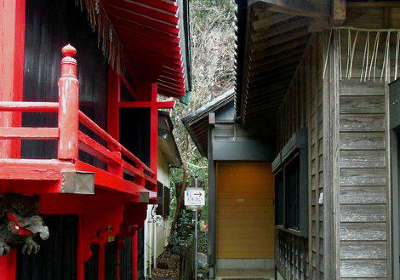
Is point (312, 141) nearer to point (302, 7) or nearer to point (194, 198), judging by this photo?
point (302, 7)

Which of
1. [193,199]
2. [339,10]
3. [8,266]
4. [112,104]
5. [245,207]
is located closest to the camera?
[8,266]

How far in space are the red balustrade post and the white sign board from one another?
43.6 ft

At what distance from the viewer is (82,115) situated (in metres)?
3.66

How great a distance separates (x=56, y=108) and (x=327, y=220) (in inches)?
139

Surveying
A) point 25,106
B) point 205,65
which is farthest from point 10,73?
point 205,65

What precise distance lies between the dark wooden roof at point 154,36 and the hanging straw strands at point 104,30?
103mm

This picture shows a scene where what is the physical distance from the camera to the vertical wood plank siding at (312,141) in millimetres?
6824

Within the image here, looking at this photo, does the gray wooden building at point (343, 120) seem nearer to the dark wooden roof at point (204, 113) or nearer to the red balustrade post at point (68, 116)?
the red balustrade post at point (68, 116)

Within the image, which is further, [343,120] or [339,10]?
[343,120]

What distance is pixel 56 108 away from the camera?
3.48 m

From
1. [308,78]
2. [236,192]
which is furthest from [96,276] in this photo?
[236,192]

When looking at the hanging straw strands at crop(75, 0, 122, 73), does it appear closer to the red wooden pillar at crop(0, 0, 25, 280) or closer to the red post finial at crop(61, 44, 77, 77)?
the red wooden pillar at crop(0, 0, 25, 280)

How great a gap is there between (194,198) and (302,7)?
1133 cm

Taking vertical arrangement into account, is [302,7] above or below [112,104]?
above
